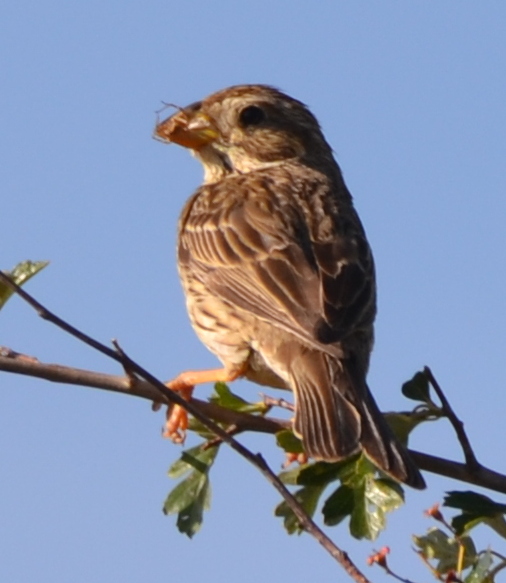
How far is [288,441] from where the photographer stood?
482 centimetres

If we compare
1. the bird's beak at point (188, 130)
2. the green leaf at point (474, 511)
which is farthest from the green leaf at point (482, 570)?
the bird's beak at point (188, 130)

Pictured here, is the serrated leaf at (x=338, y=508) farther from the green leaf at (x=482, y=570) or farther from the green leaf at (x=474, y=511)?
the green leaf at (x=482, y=570)

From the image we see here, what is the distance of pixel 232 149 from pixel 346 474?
11.7ft

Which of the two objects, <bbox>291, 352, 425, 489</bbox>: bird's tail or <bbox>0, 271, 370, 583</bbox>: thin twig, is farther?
<bbox>291, 352, 425, 489</bbox>: bird's tail

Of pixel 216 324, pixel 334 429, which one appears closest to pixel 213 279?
pixel 216 324

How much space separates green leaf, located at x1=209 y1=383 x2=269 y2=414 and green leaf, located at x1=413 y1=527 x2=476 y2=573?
79 cm

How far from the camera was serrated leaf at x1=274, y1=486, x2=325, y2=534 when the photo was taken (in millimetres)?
4754

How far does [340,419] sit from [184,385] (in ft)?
4.09

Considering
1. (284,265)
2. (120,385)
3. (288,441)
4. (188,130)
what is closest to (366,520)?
(288,441)

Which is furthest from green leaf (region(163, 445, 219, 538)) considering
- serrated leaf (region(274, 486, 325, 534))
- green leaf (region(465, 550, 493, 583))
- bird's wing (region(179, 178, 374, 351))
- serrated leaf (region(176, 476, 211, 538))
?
green leaf (region(465, 550, 493, 583))

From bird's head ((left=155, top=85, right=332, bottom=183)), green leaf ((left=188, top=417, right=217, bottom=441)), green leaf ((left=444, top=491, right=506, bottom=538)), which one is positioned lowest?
green leaf ((left=444, top=491, right=506, bottom=538))

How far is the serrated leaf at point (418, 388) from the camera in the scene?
15.3 ft

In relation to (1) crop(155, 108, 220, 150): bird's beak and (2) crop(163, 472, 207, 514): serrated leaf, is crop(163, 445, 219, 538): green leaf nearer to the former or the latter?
(2) crop(163, 472, 207, 514): serrated leaf

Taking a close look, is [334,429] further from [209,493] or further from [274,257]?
[274,257]
